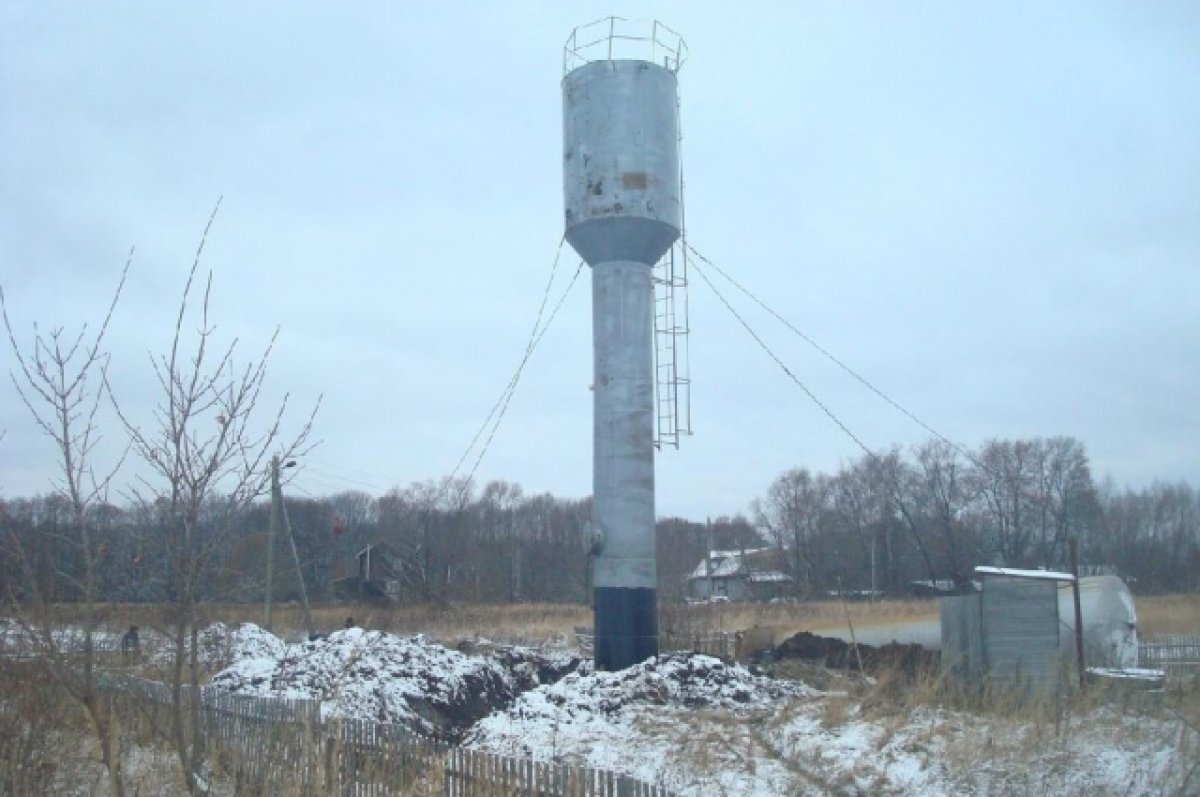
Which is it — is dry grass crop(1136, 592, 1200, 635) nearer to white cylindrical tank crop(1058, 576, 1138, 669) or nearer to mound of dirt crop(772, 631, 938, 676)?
mound of dirt crop(772, 631, 938, 676)

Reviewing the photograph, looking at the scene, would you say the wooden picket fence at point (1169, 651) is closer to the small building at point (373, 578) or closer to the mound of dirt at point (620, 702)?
the mound of dirt at point (620, 702)

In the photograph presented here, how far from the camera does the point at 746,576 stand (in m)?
69.8

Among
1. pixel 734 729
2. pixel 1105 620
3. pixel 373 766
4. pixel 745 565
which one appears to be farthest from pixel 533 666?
pixel 745 565

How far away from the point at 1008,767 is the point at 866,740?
197 centimetres

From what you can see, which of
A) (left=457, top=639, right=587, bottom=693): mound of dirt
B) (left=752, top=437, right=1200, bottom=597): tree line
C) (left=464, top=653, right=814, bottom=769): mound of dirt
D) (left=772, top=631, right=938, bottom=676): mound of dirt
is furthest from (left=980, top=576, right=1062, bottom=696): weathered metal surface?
(left=752, top=437, right=1200, bottom=597): tree line

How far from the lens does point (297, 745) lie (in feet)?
31.2

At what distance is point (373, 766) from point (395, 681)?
8.41 m

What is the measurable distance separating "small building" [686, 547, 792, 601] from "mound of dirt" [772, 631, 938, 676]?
133 ft

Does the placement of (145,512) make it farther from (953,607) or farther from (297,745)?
(953,607)

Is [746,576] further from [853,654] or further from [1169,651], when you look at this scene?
[853,654]

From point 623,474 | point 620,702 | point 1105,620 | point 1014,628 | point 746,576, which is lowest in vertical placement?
point 746,576

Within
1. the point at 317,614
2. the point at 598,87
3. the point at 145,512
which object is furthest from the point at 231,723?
the point at 317,614

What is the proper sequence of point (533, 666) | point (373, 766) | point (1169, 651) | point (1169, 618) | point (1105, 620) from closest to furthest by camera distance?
point (373, 766), point (1105, 620), point (533, 666), point (1169, 651), point (1169, 618)

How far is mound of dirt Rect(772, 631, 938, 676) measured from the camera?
2102 cm
